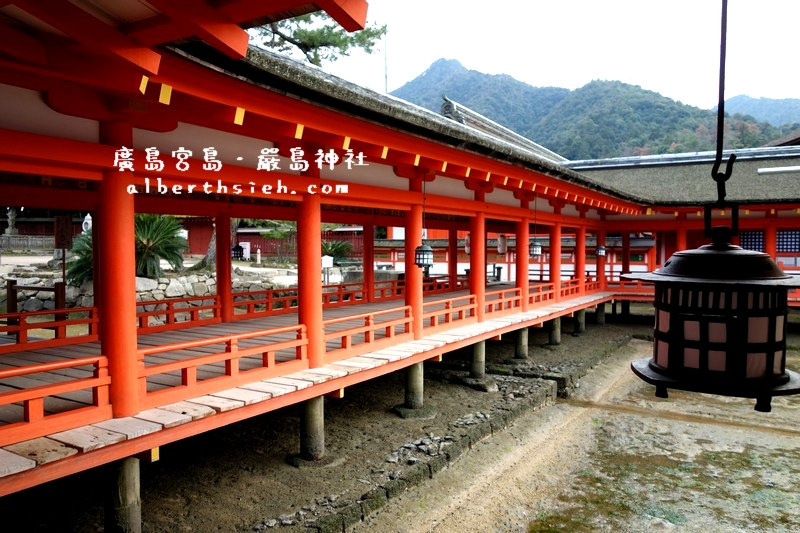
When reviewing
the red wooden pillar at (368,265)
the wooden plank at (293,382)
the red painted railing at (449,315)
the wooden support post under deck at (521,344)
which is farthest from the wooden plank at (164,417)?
the wooden support post under deck at (521,344)

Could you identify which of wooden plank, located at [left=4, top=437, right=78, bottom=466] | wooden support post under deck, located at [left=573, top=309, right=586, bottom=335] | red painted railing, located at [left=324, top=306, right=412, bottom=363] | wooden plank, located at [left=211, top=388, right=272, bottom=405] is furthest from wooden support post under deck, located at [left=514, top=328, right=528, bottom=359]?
wooden plank, located at [left=4, top=437, right=78, bottom=466]

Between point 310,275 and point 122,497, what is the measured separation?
332 centimetres

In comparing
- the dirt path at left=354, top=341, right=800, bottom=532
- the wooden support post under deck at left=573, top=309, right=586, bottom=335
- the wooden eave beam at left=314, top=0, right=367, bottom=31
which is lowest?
the dirt path at left=354, top=341, right=800, bottom=532

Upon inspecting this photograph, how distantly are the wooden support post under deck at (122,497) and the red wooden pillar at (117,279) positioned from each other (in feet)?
1.64

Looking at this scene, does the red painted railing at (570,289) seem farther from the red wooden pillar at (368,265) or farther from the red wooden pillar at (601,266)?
the red wooden pillar at (368,265)

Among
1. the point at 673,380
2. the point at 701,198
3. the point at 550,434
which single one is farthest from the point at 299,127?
the point at 701,198

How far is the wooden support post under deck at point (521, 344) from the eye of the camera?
13953 mm

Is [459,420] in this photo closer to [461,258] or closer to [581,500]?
[581,500]

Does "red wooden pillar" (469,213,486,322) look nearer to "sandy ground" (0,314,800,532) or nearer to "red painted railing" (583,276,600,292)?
"sandy ground" (0,314,800,532)

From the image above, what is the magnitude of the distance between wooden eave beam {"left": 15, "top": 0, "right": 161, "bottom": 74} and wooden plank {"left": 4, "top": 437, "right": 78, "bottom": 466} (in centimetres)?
304

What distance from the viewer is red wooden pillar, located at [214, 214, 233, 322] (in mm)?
10727

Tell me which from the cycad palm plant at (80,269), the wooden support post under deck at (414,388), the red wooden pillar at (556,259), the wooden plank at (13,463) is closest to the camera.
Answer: the wooden plank at (13,463)

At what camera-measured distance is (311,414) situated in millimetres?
7355

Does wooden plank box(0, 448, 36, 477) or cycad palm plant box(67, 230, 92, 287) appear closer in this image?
wooden plank box(0, 448, 36, 477)
